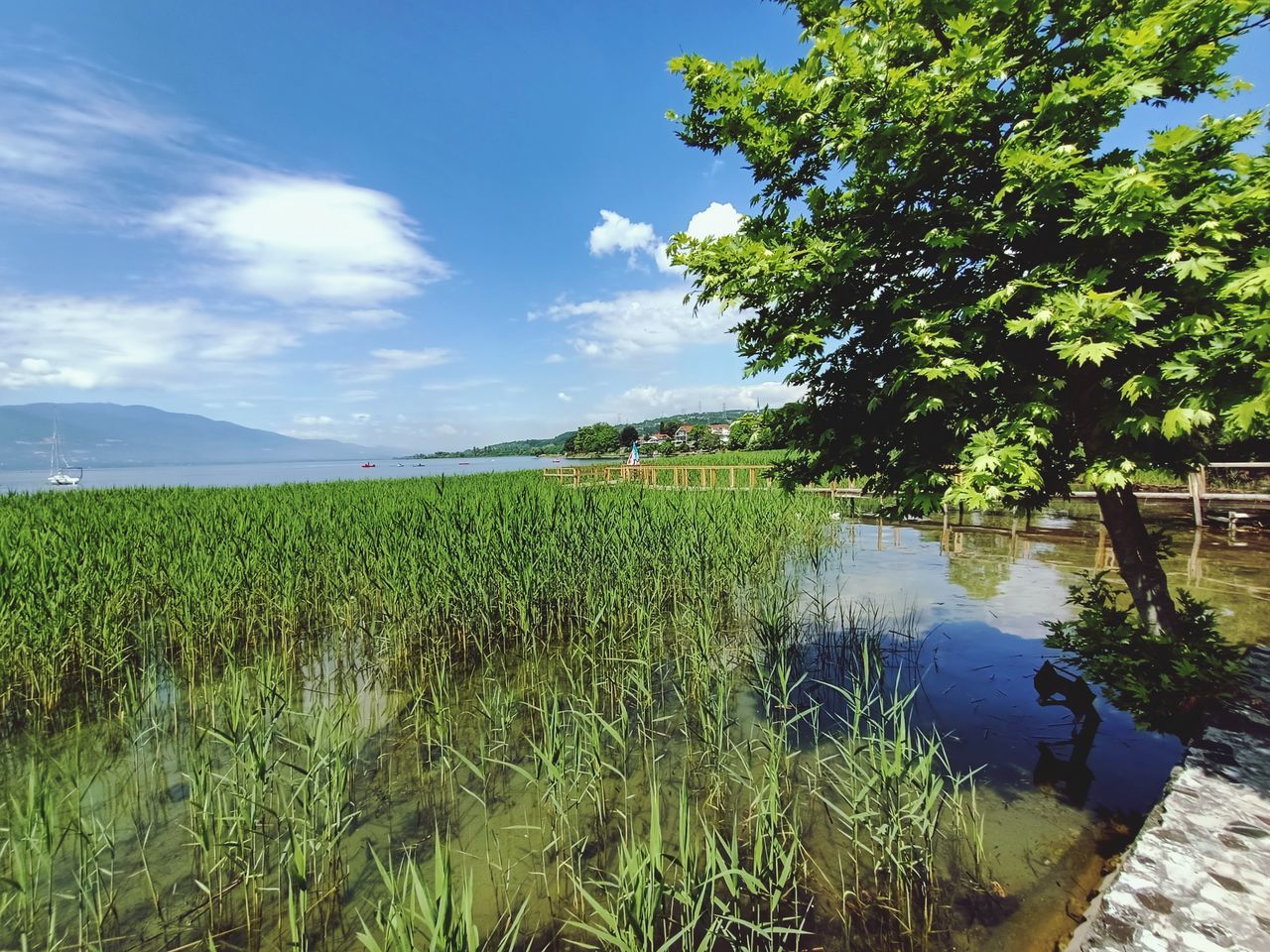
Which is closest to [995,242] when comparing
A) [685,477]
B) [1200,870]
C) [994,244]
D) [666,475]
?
[994,244]

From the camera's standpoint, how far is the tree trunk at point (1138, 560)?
136 inches

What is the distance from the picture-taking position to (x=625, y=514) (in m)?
7.99

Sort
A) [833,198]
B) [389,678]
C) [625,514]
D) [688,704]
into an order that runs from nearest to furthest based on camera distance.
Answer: [833,198] < [688,704] < [389,678] < [625,514]

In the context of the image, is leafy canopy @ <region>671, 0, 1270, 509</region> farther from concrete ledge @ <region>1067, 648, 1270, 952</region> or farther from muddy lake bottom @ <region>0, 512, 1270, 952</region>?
muddy lake bottom @ <region>0, 512, 1270, 952</region>

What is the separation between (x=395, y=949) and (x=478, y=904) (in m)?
0.93

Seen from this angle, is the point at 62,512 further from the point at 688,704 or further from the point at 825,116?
the point at 825,116

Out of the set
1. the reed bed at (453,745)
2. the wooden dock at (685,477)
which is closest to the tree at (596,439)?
the wooden dock at (685,477)

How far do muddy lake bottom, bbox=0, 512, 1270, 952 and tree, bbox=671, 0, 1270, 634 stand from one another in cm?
181

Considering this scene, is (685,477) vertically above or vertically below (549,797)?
above

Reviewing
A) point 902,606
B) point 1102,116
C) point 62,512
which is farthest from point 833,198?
point 62,512

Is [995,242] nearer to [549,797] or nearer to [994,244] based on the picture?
[994,244]

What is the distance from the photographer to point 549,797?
3.24 metres

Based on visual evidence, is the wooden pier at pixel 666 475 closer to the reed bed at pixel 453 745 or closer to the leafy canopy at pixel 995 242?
the reed bed at pixel 453 745

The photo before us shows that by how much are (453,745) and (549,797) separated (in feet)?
3.54
